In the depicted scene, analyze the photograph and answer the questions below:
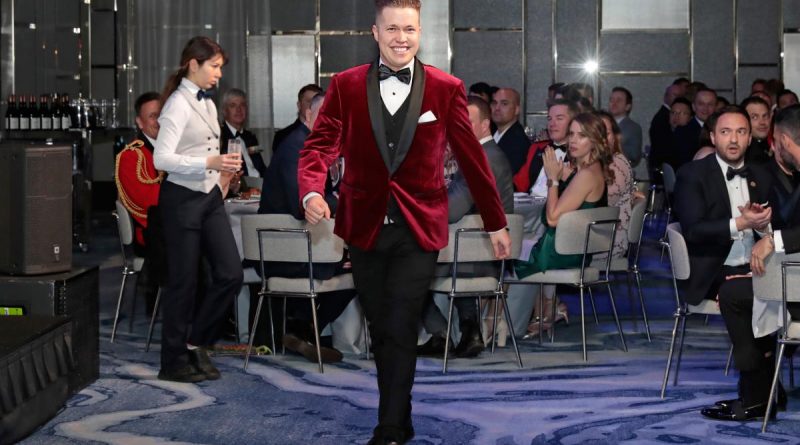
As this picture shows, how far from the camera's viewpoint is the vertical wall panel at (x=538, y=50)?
14555 millimetres

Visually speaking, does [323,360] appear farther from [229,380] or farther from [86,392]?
[86,392]

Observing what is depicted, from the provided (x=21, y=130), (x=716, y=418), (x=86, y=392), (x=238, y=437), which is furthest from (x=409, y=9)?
(x=21, y=130)

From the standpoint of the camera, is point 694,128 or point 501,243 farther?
point 694,128

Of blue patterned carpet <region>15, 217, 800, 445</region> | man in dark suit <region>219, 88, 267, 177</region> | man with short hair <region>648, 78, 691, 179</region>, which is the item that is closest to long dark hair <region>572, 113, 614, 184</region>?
blue patterned carpet <region>15, 217, 800, 445</region>

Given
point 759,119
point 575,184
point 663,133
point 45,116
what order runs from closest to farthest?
point 575,184 < point 759,119 < point 45,116 < point 663,133

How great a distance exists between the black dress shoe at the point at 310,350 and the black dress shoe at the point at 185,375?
72cm

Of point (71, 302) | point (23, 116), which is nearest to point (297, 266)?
point (71, 302)

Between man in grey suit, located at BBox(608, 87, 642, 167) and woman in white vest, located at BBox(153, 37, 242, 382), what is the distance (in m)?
6.24

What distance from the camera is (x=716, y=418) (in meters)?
5.55

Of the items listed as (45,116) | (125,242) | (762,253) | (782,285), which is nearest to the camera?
(782,285)

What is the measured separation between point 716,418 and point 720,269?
66cm

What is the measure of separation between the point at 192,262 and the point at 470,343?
1.68m

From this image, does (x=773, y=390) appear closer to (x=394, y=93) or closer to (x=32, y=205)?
(x=394, y=93)

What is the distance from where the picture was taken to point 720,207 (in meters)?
5.73
